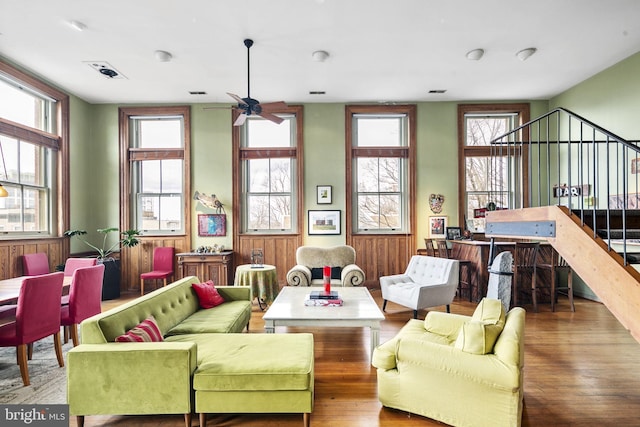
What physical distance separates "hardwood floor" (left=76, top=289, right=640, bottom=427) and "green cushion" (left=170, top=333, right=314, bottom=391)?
1.19 ft

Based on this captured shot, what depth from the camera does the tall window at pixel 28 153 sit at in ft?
15.6

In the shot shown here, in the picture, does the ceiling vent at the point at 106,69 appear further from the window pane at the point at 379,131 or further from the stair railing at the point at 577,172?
the stair railing at the point at 577,172

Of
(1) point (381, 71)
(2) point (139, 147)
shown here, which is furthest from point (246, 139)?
(1) point (381, 71)

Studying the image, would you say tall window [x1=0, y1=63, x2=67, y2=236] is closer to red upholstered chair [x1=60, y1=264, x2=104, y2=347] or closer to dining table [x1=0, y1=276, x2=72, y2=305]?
dining table [x1=0, y1=276, x2=72, y2=305]

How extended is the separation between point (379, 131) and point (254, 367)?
547 cm

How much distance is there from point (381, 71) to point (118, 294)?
19.3ft

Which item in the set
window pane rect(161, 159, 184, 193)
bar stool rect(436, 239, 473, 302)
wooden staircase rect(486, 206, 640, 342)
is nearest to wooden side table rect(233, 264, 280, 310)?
window pane rect(161, 159, 184, 193)

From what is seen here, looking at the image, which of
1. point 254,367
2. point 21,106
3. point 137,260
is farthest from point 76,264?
point 254,367

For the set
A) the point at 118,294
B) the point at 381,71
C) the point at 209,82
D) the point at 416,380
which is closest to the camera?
the point at 416,380

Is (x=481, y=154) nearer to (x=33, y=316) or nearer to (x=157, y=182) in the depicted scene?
(x=157, y=182)

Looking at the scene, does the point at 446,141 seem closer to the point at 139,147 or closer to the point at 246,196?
the point at 246,196

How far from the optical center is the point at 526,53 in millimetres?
4570

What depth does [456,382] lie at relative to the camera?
213cm

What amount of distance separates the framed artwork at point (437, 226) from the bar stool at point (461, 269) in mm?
298
